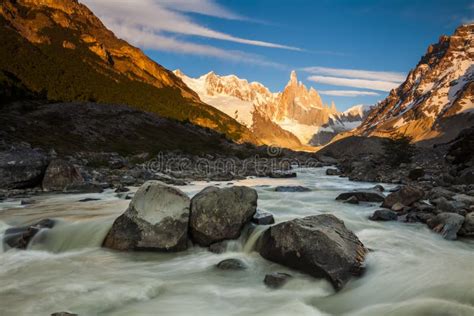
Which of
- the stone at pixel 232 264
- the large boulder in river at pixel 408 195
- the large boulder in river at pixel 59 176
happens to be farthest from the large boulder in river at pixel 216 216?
the large boulder in river at pixel 59 176

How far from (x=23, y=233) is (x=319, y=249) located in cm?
1001

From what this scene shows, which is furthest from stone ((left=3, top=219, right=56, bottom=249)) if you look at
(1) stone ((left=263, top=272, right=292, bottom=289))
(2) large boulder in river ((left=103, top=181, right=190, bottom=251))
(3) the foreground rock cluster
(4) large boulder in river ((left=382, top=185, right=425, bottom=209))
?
(4) large boulder in river ((left=382, top=185, right=425, bottom=209))

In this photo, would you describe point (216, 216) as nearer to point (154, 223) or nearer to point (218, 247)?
point (218, 247)

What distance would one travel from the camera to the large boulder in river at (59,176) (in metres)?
25.4

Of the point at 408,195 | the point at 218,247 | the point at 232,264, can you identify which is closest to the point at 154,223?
the point at 218,247

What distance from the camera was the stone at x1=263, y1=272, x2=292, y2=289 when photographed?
392 inches

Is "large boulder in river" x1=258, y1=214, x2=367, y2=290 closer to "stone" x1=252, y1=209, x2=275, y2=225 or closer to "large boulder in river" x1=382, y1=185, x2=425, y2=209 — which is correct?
"stone" x1=252, y1=209, x2=275, y2=225

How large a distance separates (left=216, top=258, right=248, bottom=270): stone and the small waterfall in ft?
14.9

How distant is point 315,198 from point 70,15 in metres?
199

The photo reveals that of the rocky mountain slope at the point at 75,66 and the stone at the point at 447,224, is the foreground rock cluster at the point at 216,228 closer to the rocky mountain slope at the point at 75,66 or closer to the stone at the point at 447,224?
the stone at the point at 447,224

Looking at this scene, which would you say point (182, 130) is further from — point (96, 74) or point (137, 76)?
point (137, 76)

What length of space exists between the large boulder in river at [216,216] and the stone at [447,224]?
22.4 feet

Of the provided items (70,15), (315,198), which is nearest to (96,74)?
(70,15)

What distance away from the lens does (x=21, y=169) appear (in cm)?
2500
